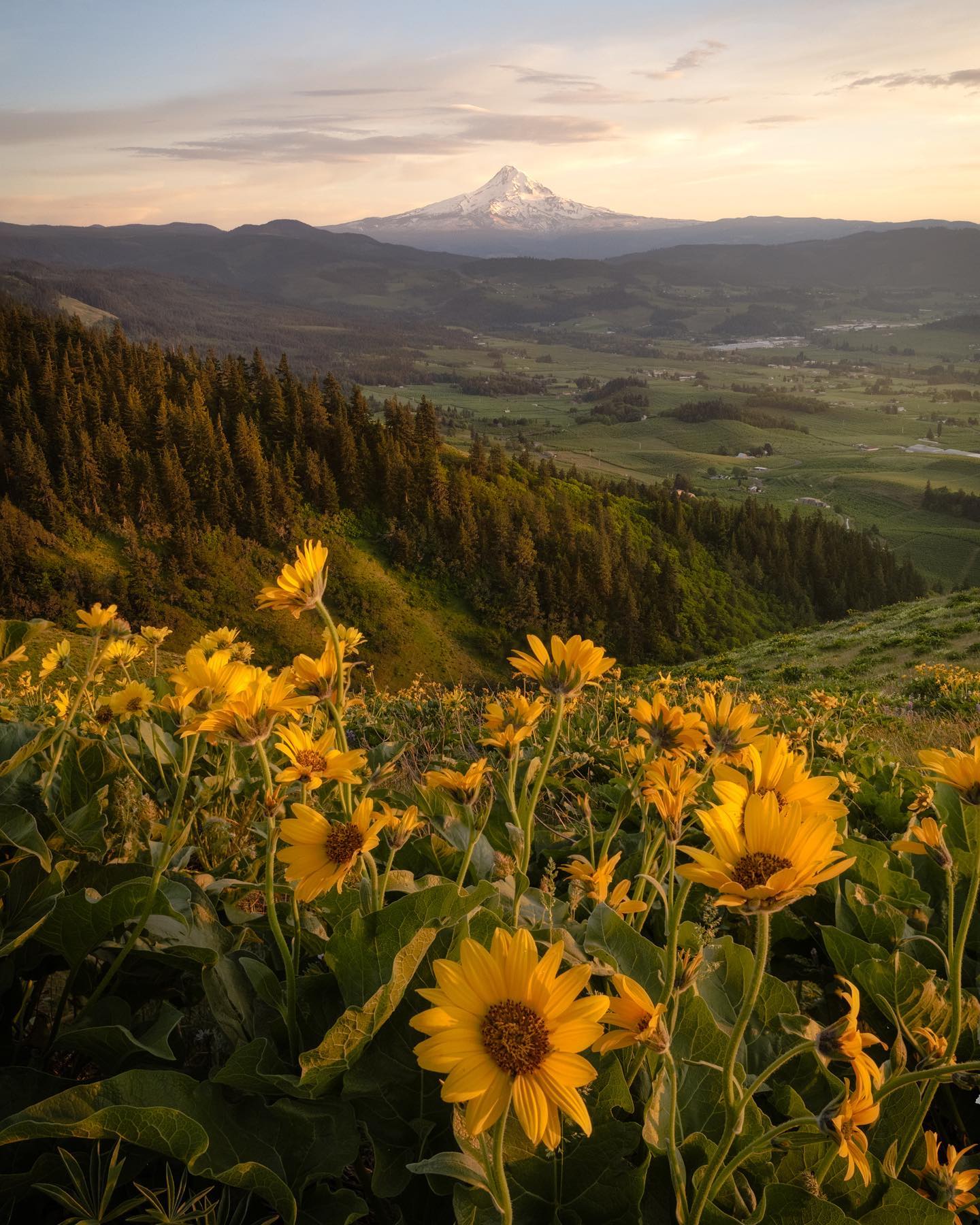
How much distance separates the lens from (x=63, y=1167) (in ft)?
4.37

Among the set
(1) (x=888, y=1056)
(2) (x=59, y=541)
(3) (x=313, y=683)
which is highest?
(3) (x=313, y=683)

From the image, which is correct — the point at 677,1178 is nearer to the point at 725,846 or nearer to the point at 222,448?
the point at 725,846

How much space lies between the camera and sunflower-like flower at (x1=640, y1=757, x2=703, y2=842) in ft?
5.49

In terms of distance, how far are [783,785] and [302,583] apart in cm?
124

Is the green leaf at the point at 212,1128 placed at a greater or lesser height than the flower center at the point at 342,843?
lesser

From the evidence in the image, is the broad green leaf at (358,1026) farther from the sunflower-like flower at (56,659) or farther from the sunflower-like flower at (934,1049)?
the sunflower-like flower at (56,659)

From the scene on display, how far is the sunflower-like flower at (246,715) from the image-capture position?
165 cm

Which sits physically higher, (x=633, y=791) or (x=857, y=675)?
(x=633, y=791)

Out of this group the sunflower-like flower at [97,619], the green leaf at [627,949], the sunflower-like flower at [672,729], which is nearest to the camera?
the green leaf at [627,949]

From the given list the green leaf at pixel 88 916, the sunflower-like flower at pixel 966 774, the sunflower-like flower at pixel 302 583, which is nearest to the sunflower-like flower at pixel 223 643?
the sunflower-like flower at pixel 302 583

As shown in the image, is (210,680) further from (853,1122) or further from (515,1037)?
(853,1122)

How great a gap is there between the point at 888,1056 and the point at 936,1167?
20.0 inches

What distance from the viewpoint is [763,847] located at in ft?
4.05

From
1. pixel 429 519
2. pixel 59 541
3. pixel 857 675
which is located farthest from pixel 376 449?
pixel 857 675
